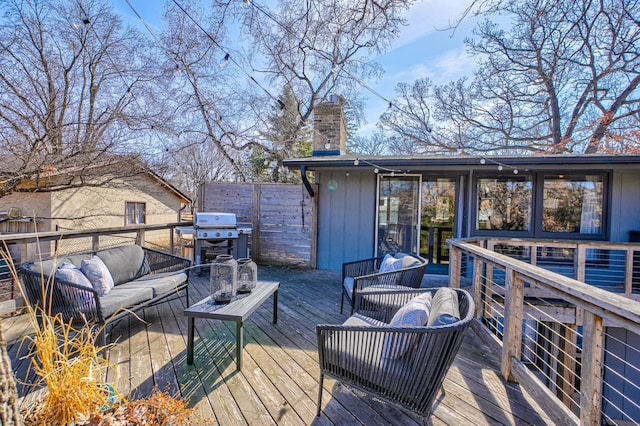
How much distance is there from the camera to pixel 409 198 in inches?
233

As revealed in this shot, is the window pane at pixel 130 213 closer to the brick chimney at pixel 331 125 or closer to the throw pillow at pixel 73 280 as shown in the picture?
the brick chimney at pixel 331 125

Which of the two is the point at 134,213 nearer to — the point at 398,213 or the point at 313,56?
the point at 313,56

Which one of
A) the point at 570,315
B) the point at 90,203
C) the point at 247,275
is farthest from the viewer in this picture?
the point at 90,203

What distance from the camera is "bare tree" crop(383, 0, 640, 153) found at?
348 inches

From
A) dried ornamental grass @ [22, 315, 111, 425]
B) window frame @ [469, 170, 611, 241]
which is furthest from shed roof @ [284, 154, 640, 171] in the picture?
dried ornamental grass @ [22, 315, 111, 425]

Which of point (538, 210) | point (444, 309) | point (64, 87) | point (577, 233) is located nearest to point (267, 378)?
point (444, 309)

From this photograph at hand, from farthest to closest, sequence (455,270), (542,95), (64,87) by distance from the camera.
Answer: (542,95) → (64,87) → (455,270)

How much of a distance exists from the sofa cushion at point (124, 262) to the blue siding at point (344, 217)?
325 centimetres

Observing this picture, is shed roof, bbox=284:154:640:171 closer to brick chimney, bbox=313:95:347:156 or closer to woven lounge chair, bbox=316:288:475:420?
brick chimney, bbox=313:95:347:156

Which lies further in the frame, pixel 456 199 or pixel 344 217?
pixel 344 217

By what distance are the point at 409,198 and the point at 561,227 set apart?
261cm

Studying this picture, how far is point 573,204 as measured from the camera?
536 centimetres

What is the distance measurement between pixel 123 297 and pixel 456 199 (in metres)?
5.34

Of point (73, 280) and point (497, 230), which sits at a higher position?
point (497, 230)
